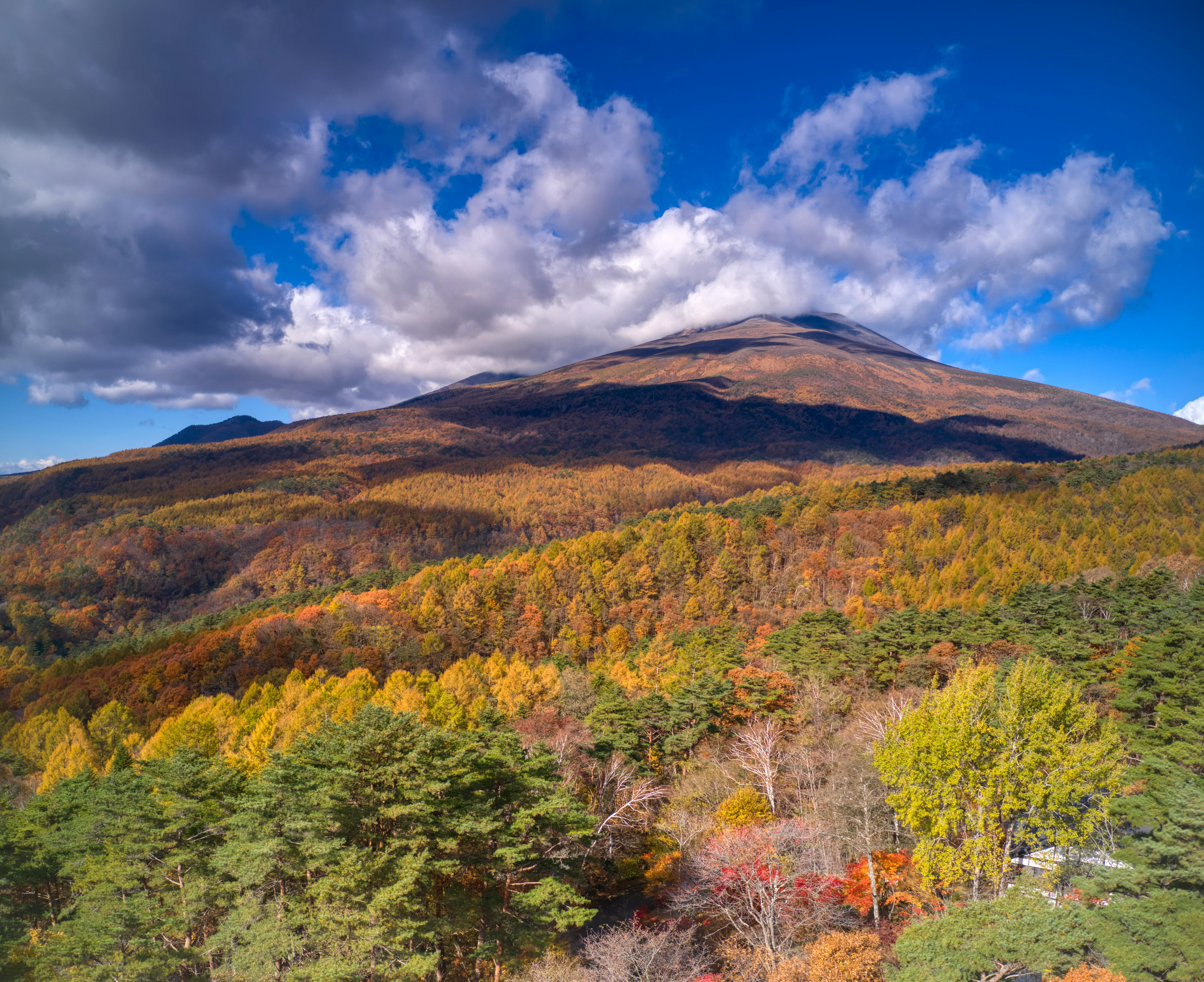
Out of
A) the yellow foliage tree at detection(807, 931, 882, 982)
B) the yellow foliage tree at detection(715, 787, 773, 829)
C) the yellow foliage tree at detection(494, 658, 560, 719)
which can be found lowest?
the yellow foliage tree at detection(494, 658, 560, 719)

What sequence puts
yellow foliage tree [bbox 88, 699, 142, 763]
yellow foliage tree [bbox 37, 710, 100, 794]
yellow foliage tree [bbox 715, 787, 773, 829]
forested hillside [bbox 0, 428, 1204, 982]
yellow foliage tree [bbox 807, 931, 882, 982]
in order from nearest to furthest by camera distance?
yellow foliage tree [bbox 807, 931, 882, 982] → forested hillside [bbox 0, 428, 1204, 982] → yellow foliage tree [bbox 715, 787, 773, 829] → yellow foliage tree [bbox 37, 710, 100, 794] → yellow foliage tree [bbox 88, 699, 142, 763]

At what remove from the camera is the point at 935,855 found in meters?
23.2

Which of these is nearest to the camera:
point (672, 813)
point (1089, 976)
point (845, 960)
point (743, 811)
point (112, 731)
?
point (1089, 976)

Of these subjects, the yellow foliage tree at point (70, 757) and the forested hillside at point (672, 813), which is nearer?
the forested hillside at point (672, 813)

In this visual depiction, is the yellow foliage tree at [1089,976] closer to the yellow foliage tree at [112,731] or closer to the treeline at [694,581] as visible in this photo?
the treeline at [694,581]

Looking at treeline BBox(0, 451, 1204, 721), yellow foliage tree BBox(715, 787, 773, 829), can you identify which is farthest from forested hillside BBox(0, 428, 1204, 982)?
treeline BBox(0, 451, 1204, 721)

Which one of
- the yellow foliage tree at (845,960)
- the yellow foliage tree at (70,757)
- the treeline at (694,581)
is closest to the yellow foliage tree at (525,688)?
the treeline at (694,581)

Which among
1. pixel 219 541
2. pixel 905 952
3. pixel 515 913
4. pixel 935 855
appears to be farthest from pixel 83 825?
pixel 219 541

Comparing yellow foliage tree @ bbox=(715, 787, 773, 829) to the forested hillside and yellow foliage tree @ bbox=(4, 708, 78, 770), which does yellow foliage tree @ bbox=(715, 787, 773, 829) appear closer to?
the forested hillside

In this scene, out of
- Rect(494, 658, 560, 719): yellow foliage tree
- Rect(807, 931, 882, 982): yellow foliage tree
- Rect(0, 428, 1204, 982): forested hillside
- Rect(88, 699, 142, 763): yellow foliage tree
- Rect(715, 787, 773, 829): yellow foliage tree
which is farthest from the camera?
Rect(88, 699, 142, 763): yellow foliage tree

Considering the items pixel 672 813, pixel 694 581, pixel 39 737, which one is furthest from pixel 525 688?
pixel 39 737

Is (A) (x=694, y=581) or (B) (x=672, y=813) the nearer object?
(B) (x=672, y=813)

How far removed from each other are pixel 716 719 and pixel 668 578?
177 ft

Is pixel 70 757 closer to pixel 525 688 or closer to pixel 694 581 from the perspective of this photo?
pixel 525 688
